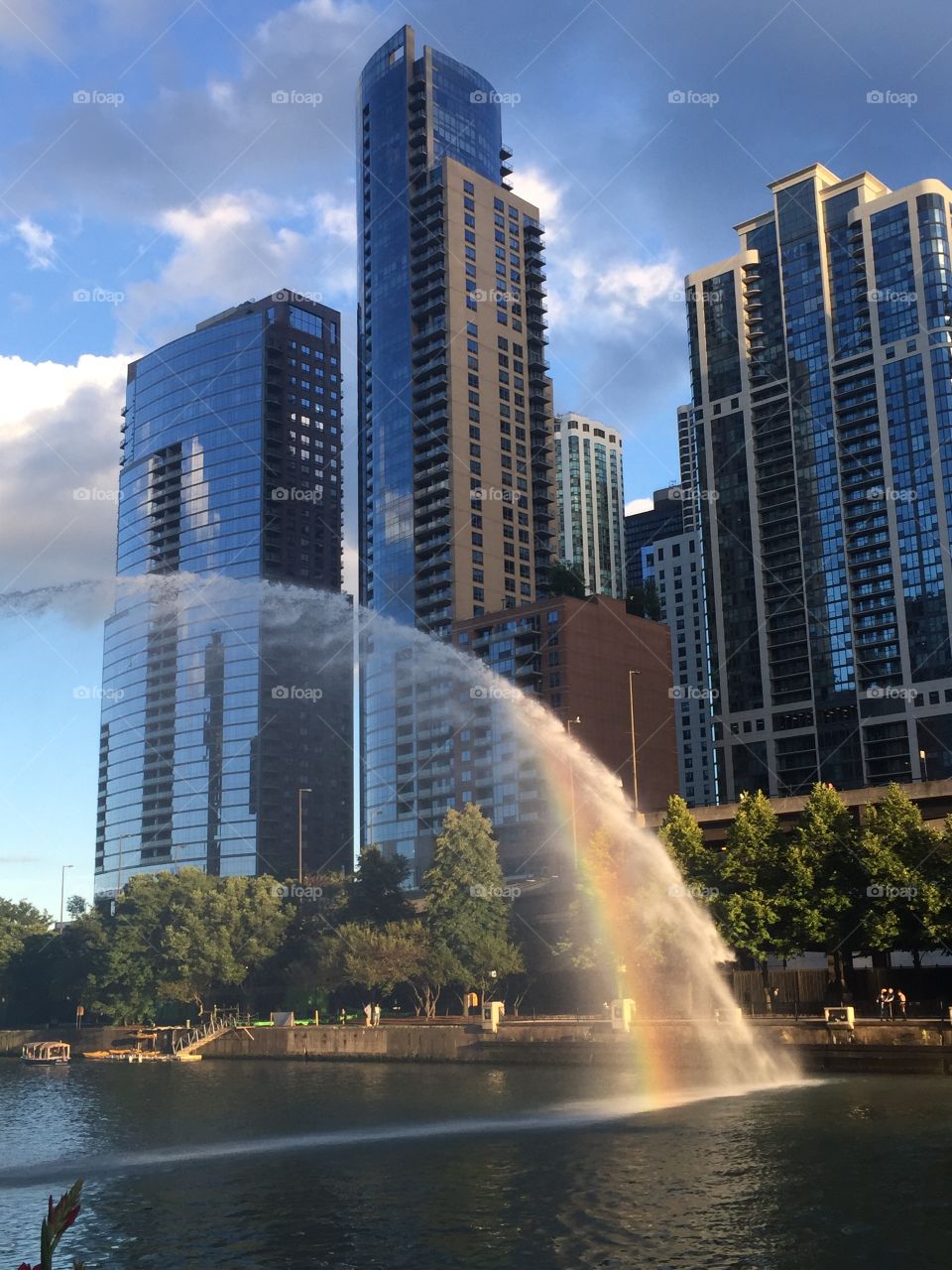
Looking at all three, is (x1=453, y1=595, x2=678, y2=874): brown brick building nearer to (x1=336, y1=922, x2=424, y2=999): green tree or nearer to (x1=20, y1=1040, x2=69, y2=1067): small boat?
(x1=336, y1=922, x2=424, y2=999): green tree

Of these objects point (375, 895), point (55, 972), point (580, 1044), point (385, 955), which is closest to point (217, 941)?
point (375, 895)

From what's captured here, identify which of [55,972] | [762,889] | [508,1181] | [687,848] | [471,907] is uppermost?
[687,848]

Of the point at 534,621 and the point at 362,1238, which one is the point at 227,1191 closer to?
the point at 362,1238

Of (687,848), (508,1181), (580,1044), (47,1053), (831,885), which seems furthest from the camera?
(47,1053)

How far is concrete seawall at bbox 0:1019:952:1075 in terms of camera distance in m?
75.4

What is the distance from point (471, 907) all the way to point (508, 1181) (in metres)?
77.7

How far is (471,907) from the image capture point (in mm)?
123500

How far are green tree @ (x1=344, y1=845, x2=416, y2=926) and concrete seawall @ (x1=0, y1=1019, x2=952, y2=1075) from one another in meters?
18.1

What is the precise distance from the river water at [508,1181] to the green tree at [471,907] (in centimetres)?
4235

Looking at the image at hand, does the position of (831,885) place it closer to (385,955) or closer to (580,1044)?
(580,1044)

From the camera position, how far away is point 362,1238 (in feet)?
126

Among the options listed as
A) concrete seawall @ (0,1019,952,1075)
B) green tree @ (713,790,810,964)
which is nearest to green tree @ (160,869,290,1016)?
concrete seawall @ (0,1019,952,1075)

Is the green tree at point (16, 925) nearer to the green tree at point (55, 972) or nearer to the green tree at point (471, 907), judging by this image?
the green tree at point (55, 972)

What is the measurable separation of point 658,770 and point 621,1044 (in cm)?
11149
